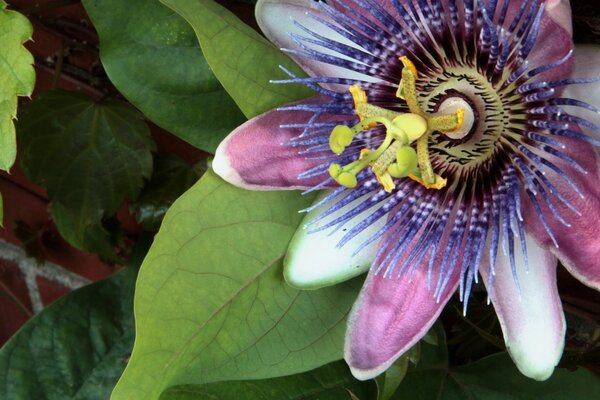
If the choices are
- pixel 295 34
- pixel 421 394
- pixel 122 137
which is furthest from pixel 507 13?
pixel 122 137

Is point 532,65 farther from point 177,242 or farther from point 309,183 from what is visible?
point 177,242

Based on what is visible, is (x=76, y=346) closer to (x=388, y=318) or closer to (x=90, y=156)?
(x=90, y=156)

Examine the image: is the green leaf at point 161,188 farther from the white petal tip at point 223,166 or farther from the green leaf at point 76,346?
the white petal tip at point 223,166

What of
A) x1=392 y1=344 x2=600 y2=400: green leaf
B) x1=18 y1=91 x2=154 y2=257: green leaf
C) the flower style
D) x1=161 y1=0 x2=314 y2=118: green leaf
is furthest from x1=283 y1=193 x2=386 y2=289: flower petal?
x1=18 y1=91 x2=154 y2=257: green leaf

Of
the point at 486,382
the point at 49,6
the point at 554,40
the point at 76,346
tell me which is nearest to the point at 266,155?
the point at 554,40

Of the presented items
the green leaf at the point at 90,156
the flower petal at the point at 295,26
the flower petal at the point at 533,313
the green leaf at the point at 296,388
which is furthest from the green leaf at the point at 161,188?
the flower petal at the point at 533,313

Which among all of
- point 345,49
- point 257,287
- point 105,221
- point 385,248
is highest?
point 345,49
